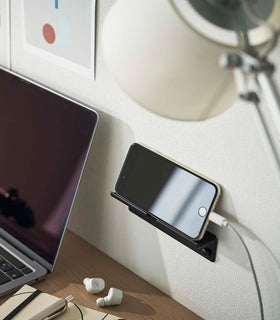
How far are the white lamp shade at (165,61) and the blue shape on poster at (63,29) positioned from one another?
52 centimetres

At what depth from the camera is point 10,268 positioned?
1.05 m

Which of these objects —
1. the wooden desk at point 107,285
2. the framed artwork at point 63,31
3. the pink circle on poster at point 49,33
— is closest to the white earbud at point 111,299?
the wooden desk at point 107,285

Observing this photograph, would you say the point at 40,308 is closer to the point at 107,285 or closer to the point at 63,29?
the point at 107,285

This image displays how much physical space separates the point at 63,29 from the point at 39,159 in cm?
27

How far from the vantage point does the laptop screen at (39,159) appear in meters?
1.07

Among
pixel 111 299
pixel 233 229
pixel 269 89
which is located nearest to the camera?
pixel 269 89

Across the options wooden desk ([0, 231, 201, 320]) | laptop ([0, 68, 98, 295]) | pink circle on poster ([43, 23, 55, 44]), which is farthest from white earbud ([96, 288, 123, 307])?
pink circle on poster ([43, 23, 55, 44])

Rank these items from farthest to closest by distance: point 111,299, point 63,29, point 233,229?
point 63,29 < point 111,299 < point 233,229

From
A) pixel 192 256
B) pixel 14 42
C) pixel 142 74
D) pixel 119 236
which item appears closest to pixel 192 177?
pixel 192 256

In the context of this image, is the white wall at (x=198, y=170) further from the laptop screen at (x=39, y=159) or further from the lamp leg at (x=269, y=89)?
the lamp leg at (x=269, y=89)

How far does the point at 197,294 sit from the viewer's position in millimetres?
989

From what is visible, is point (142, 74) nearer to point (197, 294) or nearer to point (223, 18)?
point (223, 18)

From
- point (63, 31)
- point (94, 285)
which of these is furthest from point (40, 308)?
point (63, 31)

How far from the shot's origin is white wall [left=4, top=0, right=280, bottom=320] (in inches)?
33.1
